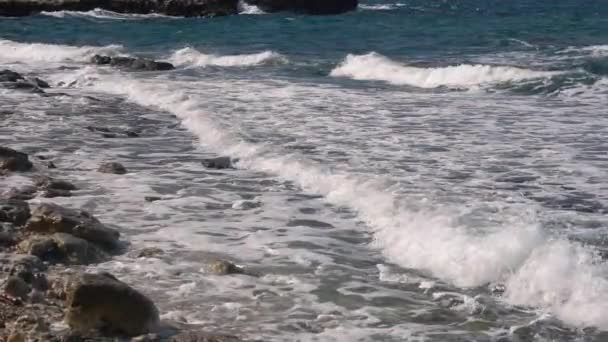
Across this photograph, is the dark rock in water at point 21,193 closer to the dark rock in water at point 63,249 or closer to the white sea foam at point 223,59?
the dark rock in water at point 63,249

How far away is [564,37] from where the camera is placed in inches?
1174

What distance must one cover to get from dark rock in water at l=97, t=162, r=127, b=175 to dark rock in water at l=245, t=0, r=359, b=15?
1498 inches

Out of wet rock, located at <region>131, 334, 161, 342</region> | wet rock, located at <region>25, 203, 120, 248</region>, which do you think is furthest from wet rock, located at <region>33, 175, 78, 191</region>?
wet rock, located at <region>131, 334, 161, 342</region>

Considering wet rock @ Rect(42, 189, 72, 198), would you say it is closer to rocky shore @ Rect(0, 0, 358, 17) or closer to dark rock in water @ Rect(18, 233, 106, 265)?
dark rock in water @ Rect(18, 233, 106, 265)

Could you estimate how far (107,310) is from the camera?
206 inches

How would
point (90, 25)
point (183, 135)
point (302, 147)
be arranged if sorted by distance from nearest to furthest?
Answer: point (302, 147) < point (183, 135) < point (90, 25)

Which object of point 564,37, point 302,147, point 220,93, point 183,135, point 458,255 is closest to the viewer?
point 458,255

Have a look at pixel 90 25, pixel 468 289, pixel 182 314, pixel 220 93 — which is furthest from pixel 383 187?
pixel 90 25

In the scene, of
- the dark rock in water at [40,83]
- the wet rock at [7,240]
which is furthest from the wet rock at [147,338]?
the dark rock in water at [40,83]

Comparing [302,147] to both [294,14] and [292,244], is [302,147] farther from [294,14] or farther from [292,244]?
[294,14]

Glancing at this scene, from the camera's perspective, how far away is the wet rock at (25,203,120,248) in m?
6.93

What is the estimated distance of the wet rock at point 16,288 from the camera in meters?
5.59

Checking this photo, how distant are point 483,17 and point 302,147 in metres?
32.4

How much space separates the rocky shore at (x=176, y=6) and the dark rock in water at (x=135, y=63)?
23.5 meters
